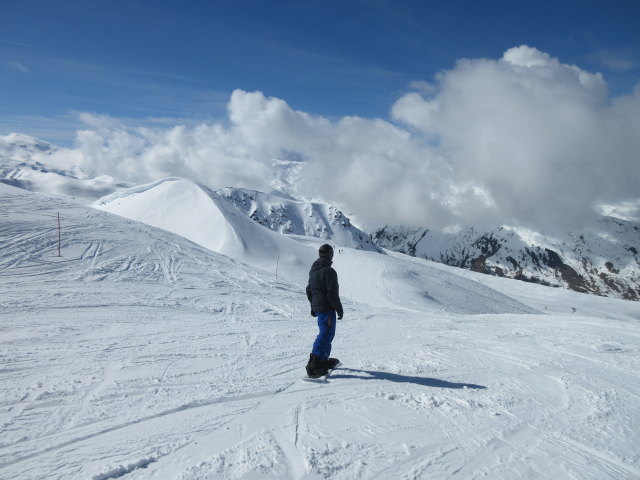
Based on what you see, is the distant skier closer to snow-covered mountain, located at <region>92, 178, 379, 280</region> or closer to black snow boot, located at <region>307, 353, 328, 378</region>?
black snow boot, located at <region>307, 353, 328, 378</region>

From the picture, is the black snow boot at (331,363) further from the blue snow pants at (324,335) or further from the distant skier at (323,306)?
the blue snow pants at (324,335)

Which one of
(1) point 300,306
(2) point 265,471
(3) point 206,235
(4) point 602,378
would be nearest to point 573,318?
(4) point 602,378

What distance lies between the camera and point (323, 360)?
6.47 m

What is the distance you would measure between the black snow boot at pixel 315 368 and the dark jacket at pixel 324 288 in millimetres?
792

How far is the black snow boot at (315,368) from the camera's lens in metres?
6.35

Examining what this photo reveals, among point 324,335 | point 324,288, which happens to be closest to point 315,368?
point 324,335

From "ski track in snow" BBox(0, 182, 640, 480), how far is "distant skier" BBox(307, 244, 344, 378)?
0.37 m

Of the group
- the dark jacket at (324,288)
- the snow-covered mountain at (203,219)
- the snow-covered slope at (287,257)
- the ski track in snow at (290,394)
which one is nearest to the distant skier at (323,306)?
the dark jacket at (324,288)

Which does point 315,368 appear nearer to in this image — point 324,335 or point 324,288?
point 324,335

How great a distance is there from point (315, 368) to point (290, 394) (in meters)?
0.83

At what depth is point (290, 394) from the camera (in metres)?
5.64

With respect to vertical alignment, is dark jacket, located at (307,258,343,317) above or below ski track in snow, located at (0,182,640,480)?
above

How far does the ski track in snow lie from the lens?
3912mm

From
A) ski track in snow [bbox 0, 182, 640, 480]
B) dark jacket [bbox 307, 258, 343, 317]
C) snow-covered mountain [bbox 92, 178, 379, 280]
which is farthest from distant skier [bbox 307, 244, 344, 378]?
snow-covered mountain [bbox 92, 178, 379, 280]
